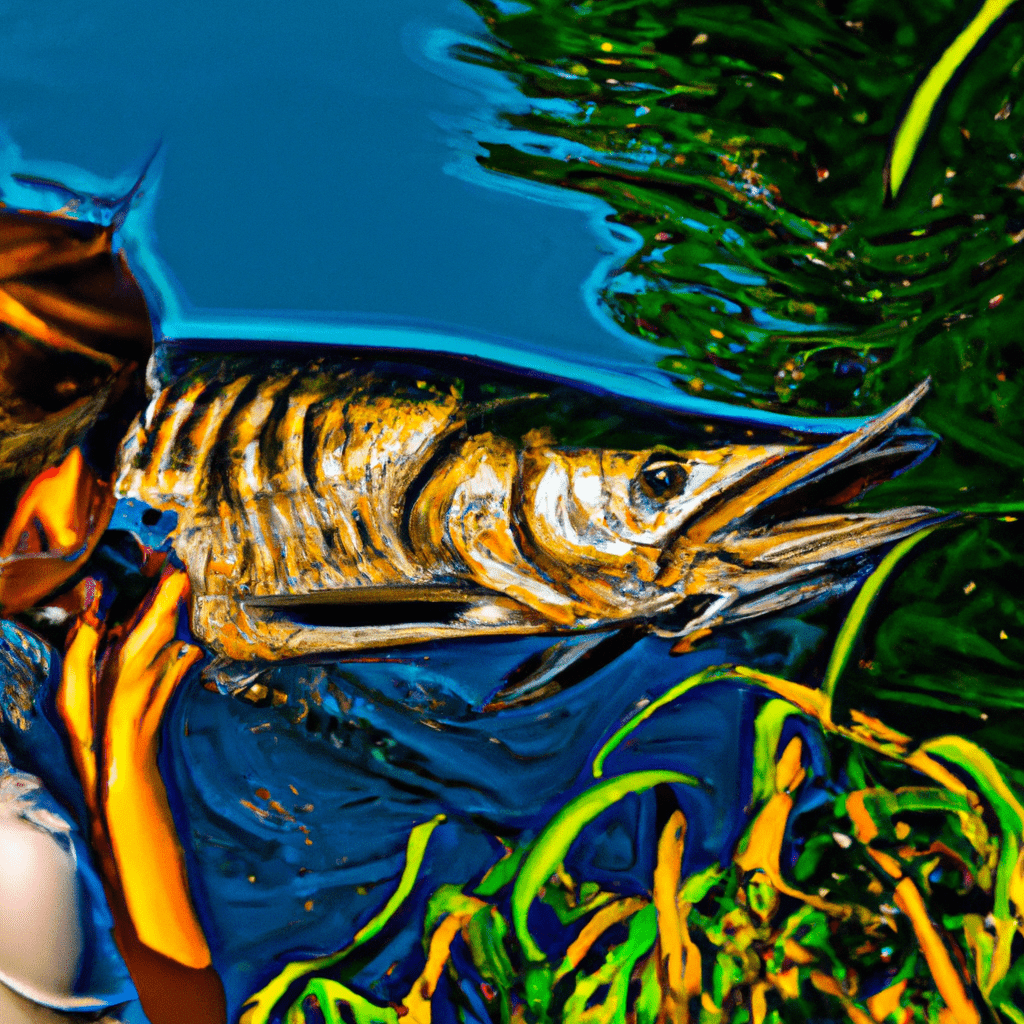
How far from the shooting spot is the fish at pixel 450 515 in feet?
1.54

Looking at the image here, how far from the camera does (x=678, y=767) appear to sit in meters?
0.49

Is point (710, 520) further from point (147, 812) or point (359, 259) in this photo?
point (147, 812)

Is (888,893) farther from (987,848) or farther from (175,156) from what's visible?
(175,156)

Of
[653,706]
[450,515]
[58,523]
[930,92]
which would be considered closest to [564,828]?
[653,706]

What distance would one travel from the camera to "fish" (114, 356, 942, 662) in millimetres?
469

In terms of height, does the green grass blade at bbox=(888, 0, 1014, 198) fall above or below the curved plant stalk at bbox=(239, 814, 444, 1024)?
above

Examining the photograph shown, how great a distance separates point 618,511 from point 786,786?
0.20 meters

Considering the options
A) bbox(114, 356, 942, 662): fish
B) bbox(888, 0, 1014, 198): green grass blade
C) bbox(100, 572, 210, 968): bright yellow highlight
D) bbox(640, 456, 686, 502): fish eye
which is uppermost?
bbox(888, 0, 1014, 198): green grass blade

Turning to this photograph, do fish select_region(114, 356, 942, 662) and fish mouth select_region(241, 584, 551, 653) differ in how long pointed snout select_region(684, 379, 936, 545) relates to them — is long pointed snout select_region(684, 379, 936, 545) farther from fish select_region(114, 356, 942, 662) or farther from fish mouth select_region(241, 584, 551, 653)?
fish mouth select_region(241, 584, 551, 653)

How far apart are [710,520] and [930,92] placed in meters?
0.28

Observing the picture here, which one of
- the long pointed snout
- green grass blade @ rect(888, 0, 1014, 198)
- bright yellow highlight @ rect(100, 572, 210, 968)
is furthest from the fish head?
bright yellow highlight @ rect(100, 572, 210, 968)

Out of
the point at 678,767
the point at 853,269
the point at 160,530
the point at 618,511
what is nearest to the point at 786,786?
the point at 678,767

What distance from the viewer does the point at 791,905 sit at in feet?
1.56

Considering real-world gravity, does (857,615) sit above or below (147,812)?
above
